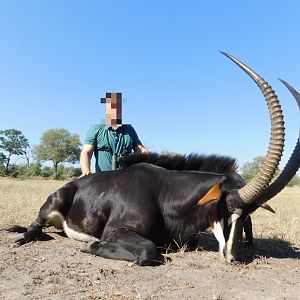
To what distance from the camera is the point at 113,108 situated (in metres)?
7.51

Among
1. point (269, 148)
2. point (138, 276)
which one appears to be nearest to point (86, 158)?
point (138, 276)

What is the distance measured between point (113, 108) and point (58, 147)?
6906cm

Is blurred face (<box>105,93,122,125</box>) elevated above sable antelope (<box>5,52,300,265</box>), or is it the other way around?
blurred face (<box>105,93,122,125</box>)

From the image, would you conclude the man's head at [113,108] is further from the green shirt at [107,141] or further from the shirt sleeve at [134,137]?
the shirt sleeve at [134,137]

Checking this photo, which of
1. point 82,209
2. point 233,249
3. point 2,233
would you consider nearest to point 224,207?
point 233,249

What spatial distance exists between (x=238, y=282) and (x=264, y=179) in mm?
1194

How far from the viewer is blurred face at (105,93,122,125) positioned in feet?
24.5

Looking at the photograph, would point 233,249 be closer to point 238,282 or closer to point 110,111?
point 238,282

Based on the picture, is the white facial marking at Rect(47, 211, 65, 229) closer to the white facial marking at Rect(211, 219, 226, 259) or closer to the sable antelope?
the sable antelope

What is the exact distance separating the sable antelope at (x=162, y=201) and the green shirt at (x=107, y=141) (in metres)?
0.82

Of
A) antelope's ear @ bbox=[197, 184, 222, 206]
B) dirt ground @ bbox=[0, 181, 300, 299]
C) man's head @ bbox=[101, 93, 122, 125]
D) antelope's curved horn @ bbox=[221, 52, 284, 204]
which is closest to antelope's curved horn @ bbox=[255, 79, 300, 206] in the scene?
antelope's curved horn @ bbox=[221, 52, 284, 204]

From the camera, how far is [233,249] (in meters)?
5.02

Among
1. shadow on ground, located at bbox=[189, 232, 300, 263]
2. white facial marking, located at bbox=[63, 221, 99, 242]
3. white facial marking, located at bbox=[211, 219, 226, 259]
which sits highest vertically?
white facial marking, located at bbox=[211, 219, 226, 259]

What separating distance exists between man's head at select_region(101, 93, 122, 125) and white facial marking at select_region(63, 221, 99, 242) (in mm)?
1854
